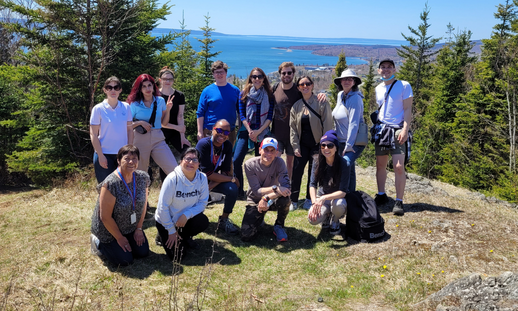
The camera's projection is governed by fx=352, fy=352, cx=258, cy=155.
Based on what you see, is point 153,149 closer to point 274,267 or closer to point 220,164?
point 220,164

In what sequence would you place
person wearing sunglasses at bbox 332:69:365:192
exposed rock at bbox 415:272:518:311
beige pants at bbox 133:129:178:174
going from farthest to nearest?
beige pants at bbox 133:129:178:174, person wearing sunglasses at bbox 332:69:365:192, exposed rock at bbox 415:272:518:311

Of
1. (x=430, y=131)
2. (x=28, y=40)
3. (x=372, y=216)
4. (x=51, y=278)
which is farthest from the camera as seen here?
(x=430, y=131)

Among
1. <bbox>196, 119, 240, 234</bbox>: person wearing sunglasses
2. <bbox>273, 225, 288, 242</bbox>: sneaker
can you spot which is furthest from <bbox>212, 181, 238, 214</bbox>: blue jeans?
<bbox>273, 225, 288, 242</bbox>: sneaker

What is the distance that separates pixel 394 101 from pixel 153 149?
398 centimetres

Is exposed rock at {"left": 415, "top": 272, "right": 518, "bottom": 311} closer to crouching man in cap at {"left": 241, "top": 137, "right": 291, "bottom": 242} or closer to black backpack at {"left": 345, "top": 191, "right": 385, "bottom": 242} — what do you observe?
black backpack at {"left": 345, "top": 191, "right": 385, "bottom": 242}

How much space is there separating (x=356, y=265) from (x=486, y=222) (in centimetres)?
252

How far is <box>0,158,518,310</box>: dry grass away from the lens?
142 inches

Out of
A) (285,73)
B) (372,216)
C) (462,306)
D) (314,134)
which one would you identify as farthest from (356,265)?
(285,73)

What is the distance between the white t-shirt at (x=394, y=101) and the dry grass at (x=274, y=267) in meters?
1.59

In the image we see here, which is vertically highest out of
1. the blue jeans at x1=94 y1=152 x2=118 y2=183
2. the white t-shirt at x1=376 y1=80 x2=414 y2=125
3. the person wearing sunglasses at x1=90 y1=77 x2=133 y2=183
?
the white t-shirt at x1=376 y1=80 x2=414 y2=125

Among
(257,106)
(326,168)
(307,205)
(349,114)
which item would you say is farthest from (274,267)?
(257,106)

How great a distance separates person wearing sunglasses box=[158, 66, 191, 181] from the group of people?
18 mm

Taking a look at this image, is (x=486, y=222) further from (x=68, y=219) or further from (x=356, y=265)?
(x=68, y=219)

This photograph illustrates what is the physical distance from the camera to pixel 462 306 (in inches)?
120
